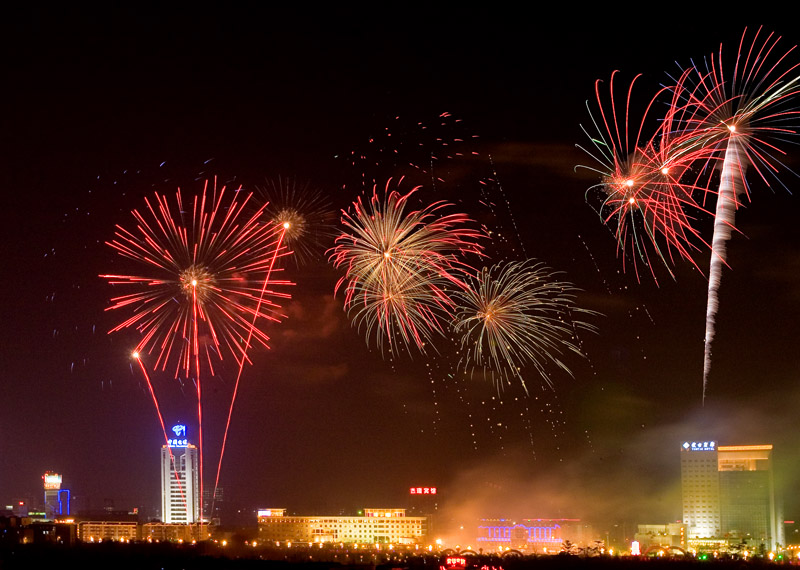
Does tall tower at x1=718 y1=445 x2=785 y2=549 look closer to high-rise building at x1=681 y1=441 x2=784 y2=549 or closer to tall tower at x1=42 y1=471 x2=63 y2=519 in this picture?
high-rise building at x1=681 y1=441 x2=784 y2=549

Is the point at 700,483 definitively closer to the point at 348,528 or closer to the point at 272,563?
the point at 348,528

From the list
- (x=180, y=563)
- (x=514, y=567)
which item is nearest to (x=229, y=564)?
(x=180, y=563)

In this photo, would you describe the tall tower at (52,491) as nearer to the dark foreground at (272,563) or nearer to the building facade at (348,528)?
the building facade at (348,528)

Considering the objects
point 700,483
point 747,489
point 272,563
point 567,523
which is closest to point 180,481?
point 567,523

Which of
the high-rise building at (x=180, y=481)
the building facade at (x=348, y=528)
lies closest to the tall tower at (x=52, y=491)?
the high-rise building at (x=180, y=481)

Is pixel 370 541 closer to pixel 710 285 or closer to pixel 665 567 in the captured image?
pixel 665 567

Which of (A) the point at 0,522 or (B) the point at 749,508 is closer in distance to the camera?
(A) the point at 0,522
